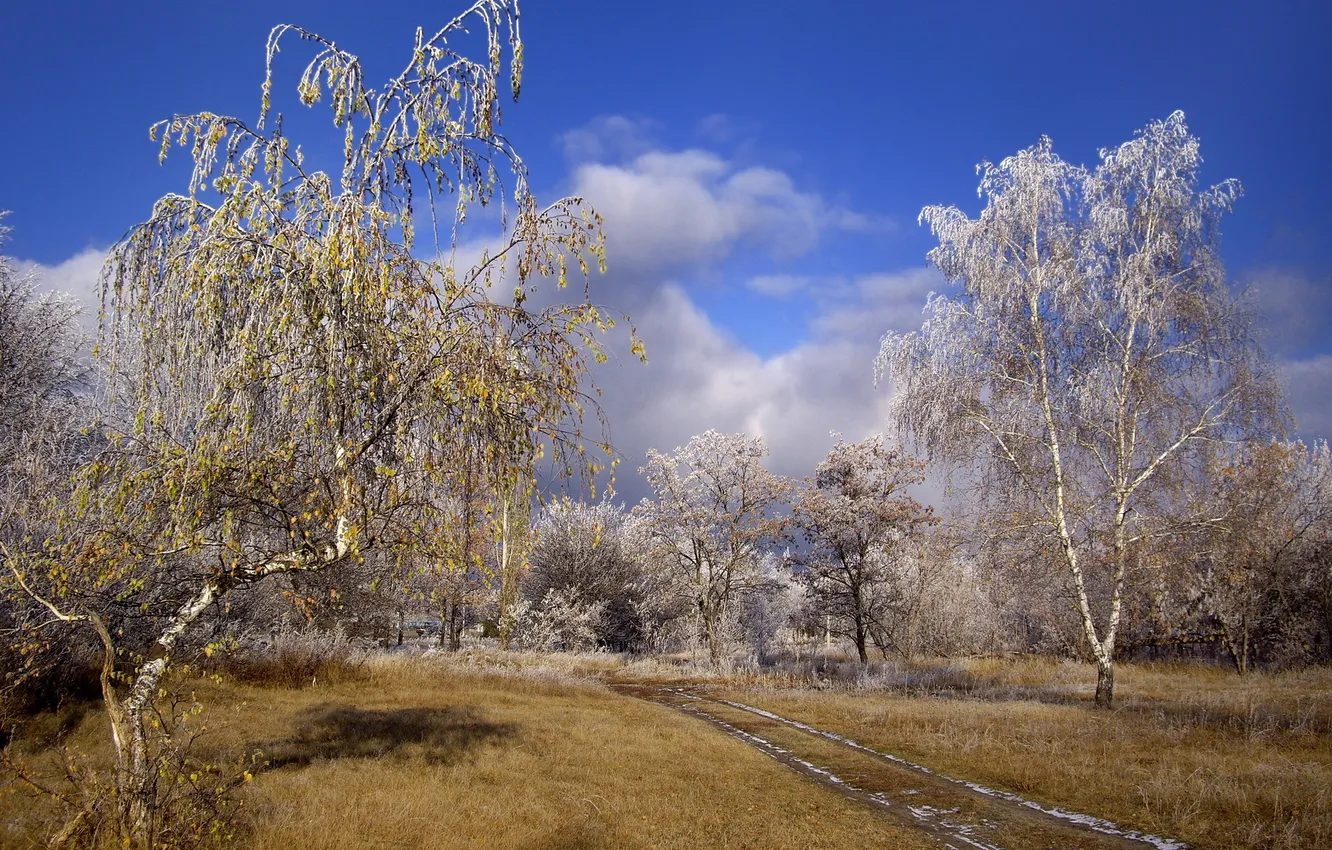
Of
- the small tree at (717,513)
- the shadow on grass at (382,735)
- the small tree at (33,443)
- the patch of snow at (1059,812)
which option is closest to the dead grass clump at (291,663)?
the shadow on grass at (382,735)

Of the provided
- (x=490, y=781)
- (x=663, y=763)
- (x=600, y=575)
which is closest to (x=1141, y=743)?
(x=663, y=763)

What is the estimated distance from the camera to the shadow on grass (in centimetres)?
1004

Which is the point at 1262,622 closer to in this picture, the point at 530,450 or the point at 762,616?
the point at 530,450

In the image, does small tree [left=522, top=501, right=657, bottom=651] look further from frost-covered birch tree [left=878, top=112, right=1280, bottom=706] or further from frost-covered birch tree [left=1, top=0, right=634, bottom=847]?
frost-covered birch tree [left=1, top=0, right=634, bottom=847]

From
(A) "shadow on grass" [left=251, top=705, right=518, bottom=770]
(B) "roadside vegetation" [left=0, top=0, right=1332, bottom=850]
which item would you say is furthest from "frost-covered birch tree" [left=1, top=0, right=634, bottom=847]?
(A) "shadow on grass" [left=251, top=705, right=518, bottom=770]

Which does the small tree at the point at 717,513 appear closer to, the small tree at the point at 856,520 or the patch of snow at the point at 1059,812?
the small tree at the point at 856,520

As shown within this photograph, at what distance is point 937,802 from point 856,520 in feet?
65.4

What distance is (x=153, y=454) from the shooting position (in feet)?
18.0

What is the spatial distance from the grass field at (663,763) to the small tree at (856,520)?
995 centimetres

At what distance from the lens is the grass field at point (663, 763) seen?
23.7ft

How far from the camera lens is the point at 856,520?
28.5 m

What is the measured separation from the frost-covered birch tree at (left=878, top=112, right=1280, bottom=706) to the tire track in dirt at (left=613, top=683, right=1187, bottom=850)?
6978mm

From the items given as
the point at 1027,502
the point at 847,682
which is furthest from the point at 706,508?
the point at 1027,502

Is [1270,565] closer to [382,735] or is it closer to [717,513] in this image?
[717,513]
